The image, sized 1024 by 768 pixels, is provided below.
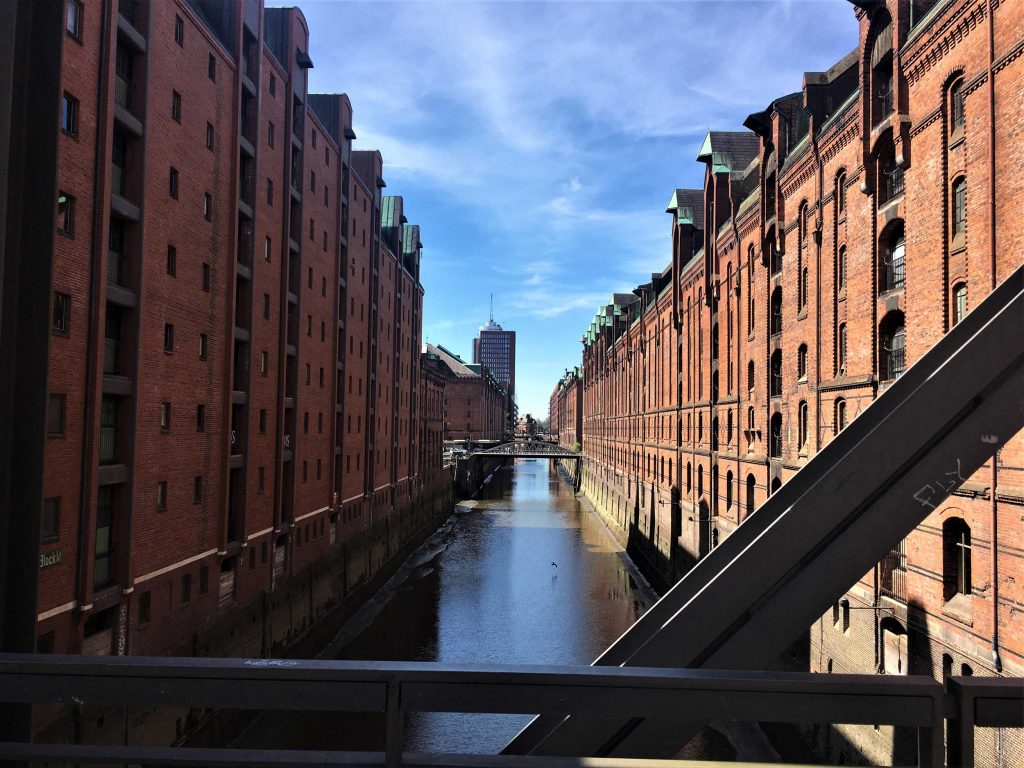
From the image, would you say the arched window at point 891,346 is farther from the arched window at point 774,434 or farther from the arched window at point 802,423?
the arched window at point 774,434

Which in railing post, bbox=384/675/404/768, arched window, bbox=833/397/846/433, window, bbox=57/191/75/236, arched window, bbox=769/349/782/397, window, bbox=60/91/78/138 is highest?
window, bbox=60/91/78/138

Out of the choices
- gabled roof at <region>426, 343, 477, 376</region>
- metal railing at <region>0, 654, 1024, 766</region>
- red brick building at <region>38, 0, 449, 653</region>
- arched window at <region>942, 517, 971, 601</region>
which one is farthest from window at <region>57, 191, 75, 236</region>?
gabled roof at <region>426, 343, 477, 376</region>

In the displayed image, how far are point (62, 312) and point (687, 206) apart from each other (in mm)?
32945

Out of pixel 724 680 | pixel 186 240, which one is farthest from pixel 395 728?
pixel 186 240

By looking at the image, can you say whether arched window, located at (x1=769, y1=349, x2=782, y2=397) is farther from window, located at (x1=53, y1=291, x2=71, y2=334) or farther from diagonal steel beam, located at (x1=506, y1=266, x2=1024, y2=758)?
diagonal steel beam, located at (x1=506, y1=266, x2=1024, y2=758)

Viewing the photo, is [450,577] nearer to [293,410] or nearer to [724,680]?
[293,410]

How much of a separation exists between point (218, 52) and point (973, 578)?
69.7 ft

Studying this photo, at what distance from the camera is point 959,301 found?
12.9 m

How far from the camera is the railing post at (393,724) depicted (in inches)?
94.1

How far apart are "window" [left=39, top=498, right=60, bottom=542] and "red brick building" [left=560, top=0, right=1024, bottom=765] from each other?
47.7 ft

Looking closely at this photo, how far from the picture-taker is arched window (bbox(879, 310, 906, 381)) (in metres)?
15.5

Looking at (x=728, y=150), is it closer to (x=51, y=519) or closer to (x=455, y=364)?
(x=51, y=519)

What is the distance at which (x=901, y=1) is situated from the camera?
14.8 metres

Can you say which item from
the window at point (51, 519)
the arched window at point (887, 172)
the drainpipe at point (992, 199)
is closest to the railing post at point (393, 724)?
the drainpipe at point (992, 199)
